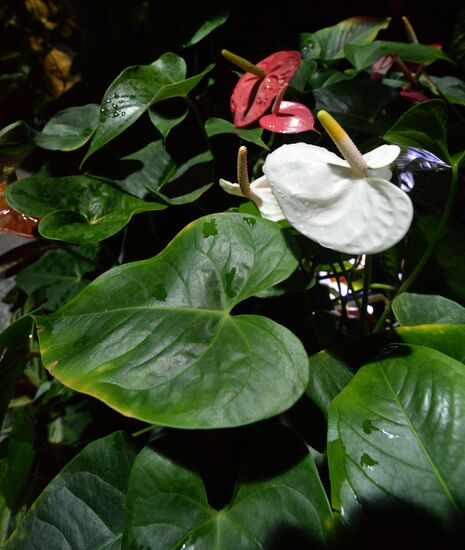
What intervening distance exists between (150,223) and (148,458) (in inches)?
18.9

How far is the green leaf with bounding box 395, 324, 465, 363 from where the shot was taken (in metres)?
0.52

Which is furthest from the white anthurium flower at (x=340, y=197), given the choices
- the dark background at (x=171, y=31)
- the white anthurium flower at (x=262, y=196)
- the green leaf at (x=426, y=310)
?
the dark background at (x=171, y=31)

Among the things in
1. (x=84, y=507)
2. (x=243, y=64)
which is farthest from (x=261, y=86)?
(x=84, y=507)

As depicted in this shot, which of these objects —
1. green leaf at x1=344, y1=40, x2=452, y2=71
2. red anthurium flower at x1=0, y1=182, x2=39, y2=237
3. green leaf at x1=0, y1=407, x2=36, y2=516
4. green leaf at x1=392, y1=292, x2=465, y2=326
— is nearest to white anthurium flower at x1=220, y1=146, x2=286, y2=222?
green leaf at x1=392, y1=292, x2=465, y2=326

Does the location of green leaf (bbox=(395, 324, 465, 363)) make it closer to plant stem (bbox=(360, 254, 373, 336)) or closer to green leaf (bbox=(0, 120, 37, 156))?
plant stem (bbox=(360, 254, 373, 336))

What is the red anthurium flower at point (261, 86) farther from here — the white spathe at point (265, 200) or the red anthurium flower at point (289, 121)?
the white spathe at point (265, 200)

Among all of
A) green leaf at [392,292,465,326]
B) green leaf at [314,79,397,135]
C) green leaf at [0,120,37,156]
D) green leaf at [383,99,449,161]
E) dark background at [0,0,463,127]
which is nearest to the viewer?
green leaf at [383,99,449,161]

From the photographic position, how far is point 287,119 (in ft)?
2.01

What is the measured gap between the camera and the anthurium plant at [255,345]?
15.6 inches

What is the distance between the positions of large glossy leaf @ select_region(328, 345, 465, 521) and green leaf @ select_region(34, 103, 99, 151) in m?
0.61

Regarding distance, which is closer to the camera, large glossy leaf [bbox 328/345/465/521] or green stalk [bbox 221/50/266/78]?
large glossy leaf [bbox 328/345/465/521]

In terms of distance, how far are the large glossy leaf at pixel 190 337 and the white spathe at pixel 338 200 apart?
0.08m

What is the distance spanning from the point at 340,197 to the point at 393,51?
547 millimetres

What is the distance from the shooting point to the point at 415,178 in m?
0.82
